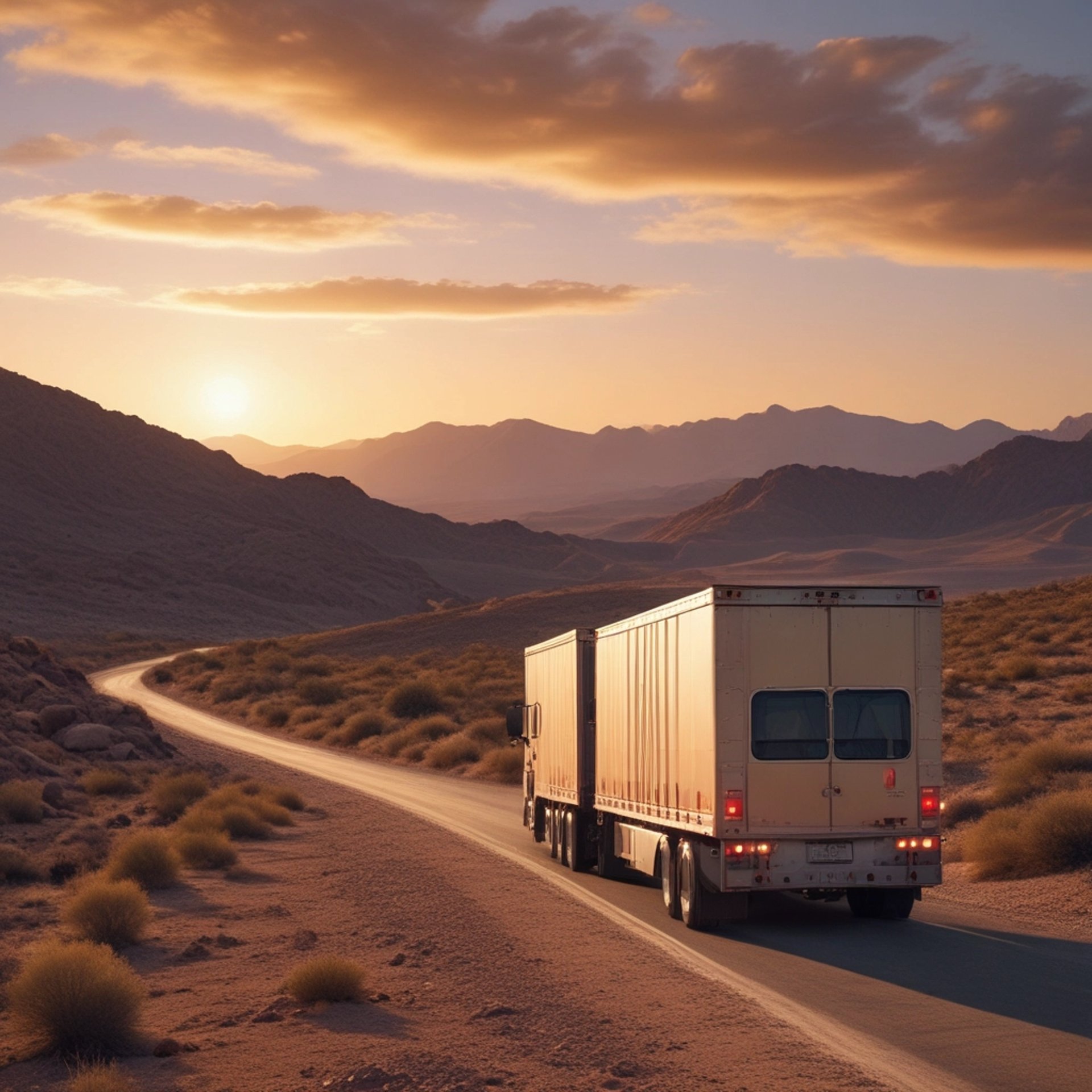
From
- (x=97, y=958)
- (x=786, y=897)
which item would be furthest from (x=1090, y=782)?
(x=97, y=958)

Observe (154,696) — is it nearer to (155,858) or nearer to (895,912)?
(155,858)

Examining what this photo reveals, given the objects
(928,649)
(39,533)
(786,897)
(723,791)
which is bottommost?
(786,897)

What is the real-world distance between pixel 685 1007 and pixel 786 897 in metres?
6.94

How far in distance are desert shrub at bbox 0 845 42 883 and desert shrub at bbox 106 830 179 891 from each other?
41.8 inches

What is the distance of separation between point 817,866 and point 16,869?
36.4 ft

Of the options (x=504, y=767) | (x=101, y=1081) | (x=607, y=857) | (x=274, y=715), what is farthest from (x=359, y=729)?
(x=101, y=1081)

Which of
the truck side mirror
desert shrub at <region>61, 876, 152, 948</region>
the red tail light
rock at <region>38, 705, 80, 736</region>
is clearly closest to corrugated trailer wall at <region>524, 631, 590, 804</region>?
the truck side mirror

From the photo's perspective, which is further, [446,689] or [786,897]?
[446,689]

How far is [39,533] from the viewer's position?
132 metres

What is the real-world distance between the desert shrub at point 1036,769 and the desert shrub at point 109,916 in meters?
13.4

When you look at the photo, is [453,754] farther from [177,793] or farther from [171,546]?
[171,546]

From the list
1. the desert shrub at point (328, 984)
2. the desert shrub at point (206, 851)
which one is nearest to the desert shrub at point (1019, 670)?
the desert shrub at point (206, 851)

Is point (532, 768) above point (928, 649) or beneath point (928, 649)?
beneath

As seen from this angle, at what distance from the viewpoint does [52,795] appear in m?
26.7
